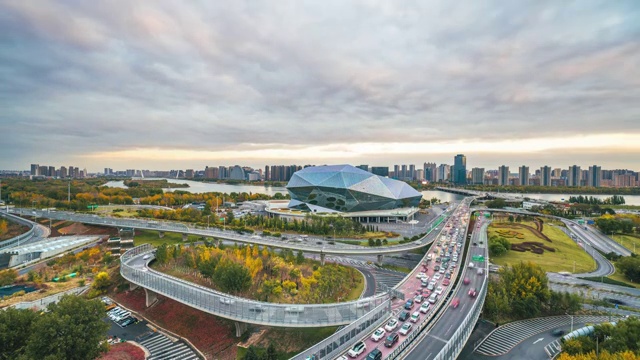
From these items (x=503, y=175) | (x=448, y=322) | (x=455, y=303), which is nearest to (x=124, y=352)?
(x=448, y=322)

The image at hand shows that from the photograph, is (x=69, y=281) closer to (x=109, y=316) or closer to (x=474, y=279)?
(x=109, y=316)

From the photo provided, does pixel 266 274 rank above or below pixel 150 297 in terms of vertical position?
above

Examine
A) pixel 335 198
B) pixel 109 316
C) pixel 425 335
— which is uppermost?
pixel 335 198

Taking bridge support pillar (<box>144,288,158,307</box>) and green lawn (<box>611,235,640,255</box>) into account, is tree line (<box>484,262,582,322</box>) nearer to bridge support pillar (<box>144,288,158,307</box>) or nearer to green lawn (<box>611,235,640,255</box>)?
bridge support pillar (<box>144,288,158,307</box>)

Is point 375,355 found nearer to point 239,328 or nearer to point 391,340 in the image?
point 391,340

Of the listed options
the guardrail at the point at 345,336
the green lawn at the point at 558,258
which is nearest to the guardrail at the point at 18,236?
the guardrail at the point at 345,336

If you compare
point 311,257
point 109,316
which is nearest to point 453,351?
point 311,257
